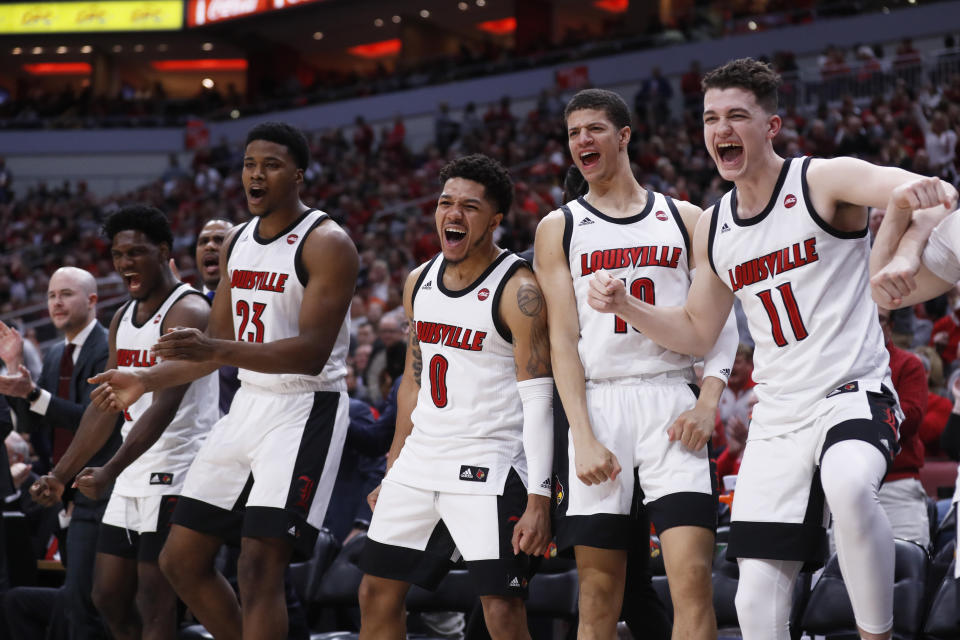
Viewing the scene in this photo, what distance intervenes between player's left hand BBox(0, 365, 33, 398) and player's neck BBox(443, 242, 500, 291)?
2.85 metres

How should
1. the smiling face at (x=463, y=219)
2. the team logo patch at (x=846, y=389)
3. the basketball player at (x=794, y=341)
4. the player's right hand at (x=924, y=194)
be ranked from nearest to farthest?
the player's right hand at (x=924, y=194) < the basketball player at (x=794, y=341) < the team logo patch at (x=846, y=389) < the smiling face at (x=463, y=219)

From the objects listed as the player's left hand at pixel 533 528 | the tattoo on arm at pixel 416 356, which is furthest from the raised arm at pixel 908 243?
the tattoo on arm at pixel 416 356

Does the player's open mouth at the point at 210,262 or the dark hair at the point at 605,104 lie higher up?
the dark hair at the point at 605,104

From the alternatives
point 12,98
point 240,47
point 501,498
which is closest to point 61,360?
point 501,498

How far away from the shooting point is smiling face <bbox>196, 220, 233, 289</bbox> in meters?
6.86

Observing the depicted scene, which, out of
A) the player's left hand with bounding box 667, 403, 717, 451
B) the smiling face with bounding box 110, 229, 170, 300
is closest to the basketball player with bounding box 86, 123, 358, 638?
the smiling face with bounding box 110, 229, 170, 300

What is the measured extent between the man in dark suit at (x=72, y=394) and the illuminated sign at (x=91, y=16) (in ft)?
95.4

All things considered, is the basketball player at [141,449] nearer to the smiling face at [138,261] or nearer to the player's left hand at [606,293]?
the smiling face at [138,261]

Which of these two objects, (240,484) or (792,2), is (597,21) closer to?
(792,2)

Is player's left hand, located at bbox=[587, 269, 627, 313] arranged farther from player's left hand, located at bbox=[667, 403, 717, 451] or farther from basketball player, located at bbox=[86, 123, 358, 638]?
basketball player, located at bbox=[86, 123, 358, 638]

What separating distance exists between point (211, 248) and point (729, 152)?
379 centimetres

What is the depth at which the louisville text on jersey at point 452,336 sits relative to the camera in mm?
4609

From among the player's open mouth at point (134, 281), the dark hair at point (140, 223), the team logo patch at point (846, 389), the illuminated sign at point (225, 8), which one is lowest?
the team logo patch at point (846, 389)

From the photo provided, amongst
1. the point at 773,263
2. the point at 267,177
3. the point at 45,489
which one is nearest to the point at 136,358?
the point at 45,489
